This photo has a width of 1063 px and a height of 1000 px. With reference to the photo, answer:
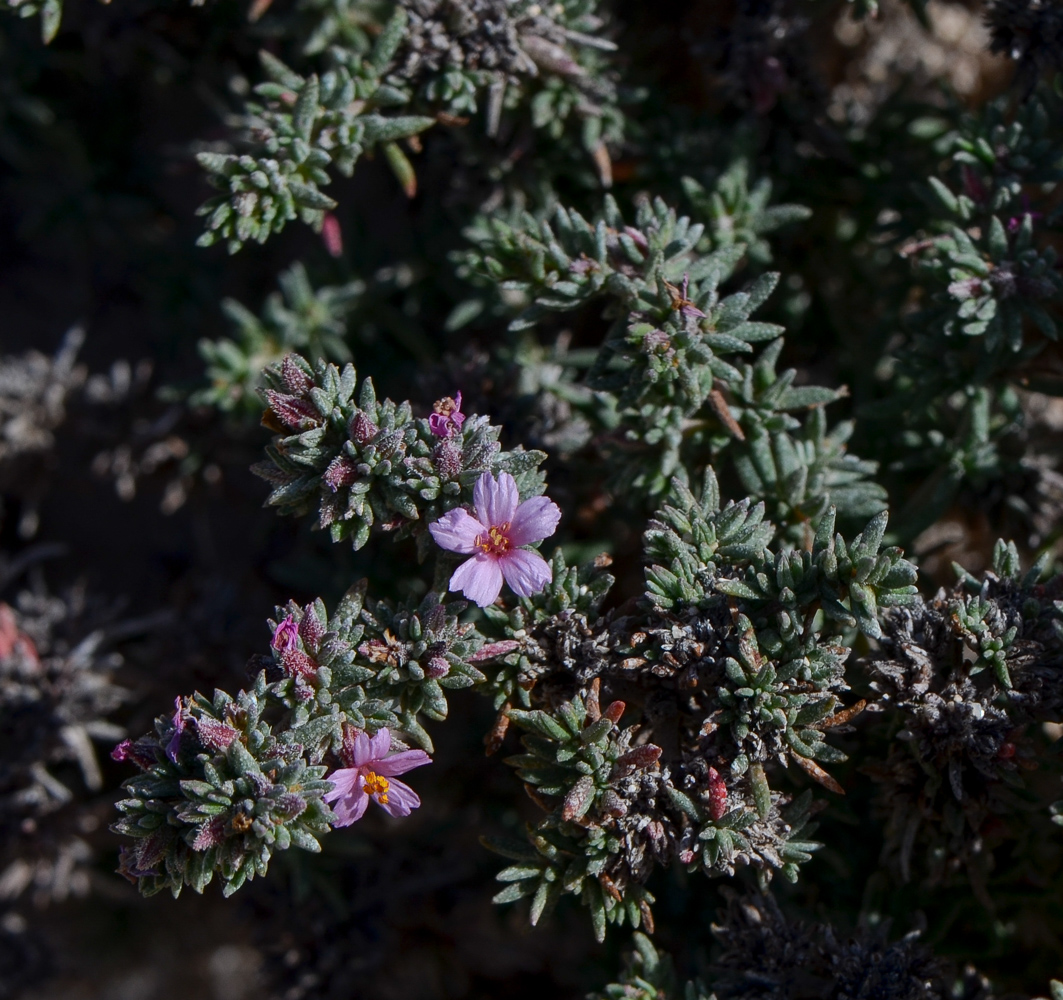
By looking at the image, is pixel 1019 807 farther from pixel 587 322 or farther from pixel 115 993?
pixel 115 993

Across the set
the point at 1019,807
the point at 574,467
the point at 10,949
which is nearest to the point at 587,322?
the point at 574,467

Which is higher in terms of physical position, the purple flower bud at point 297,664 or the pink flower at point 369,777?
the purple flower bud at point 297,664

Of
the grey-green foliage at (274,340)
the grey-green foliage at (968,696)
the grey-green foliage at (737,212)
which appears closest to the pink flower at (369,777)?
the grey-green foliage at (968,696)

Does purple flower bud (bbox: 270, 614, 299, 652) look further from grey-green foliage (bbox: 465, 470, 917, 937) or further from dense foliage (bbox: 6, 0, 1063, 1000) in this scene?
grey-green foliage (bbox: 465, 470, 917, 937)

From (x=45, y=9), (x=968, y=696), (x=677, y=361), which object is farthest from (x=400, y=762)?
(x=45, y=9)

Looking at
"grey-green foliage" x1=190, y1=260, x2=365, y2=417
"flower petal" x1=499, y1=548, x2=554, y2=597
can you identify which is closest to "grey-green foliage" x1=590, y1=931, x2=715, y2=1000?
"flower petal" x1=499, y1=548, x2=554, y2=597

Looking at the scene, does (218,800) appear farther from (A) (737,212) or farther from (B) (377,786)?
(A) (737,212)

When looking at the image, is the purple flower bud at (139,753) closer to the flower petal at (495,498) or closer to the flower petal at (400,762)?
the flower petal at (400,762)
